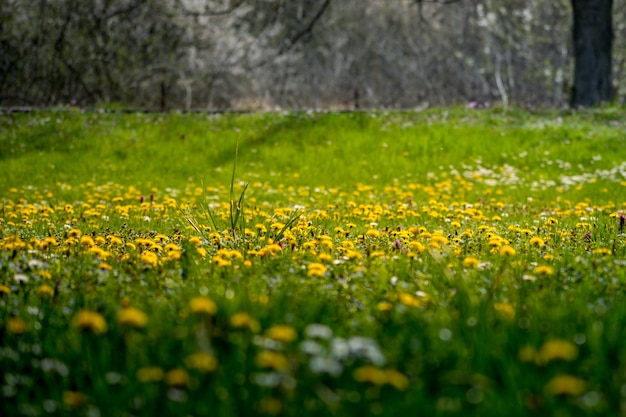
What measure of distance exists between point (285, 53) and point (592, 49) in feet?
43.5

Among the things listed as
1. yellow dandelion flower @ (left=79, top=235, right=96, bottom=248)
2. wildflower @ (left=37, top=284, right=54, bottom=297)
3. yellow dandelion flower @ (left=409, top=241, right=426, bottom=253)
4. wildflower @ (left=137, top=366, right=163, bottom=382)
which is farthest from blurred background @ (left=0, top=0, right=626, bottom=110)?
wildflower @ (left=137, top=366, right=163, bottom=382)

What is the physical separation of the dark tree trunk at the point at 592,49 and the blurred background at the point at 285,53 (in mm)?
2951

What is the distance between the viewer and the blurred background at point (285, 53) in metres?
17.8

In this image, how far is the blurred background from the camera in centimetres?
1777

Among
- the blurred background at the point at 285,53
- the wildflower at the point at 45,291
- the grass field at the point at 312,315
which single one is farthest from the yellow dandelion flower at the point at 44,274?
the blurred background at the point at 285,53

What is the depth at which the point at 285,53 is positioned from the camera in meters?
25.8

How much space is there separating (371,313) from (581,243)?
7.97 ft

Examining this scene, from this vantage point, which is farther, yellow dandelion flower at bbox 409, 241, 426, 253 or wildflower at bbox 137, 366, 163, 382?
yellow dandelion flower at bbox 409, 241, 426, 253

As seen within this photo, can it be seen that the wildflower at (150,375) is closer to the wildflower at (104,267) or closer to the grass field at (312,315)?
the grass field at (312,315)

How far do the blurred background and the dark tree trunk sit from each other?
2.95 meters

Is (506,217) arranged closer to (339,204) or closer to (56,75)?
(339,204)

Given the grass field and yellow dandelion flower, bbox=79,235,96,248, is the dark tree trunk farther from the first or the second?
yellow dandelion flower, bbox=79,235,96,248

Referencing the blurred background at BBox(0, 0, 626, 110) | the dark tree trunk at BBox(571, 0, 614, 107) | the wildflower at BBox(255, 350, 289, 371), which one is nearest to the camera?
the wildflower at BBox(255, 350, 289, 371)

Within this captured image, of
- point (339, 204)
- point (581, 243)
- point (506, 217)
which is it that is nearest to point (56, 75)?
point (339, 204)
